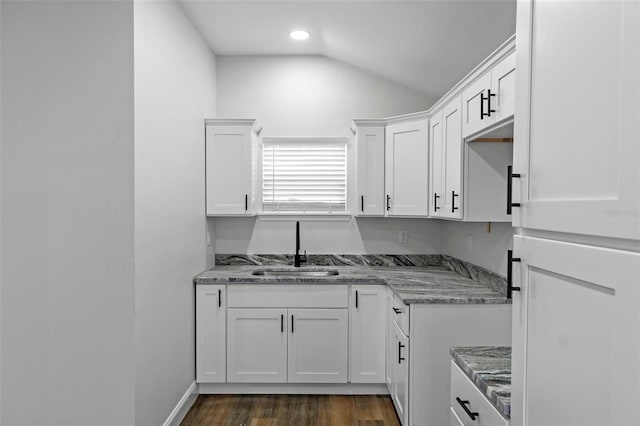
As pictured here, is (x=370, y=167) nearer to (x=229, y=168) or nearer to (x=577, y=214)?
(x=229, y=168)

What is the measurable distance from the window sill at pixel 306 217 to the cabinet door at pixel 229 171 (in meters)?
0.39

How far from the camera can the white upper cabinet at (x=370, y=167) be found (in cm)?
344

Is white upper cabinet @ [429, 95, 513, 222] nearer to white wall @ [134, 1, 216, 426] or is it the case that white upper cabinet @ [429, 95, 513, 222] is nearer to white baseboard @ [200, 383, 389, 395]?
white baseboard @ [200, 383, 389, 395]

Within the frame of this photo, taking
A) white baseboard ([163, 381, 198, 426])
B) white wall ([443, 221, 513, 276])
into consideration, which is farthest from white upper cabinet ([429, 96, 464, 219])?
white baseboard ([163, 381, 198, 426])

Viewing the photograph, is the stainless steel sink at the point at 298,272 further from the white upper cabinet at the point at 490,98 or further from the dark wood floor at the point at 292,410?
the white upper cabinet at the point at 490,98

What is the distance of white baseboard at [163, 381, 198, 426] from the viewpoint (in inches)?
101

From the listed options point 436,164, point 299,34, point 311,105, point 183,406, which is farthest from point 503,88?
point 183,406

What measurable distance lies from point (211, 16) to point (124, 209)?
1.64 m

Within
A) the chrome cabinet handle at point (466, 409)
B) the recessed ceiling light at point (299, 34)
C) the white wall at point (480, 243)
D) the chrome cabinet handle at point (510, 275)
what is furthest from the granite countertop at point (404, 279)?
the recessed ceiling light at point (299, 34)

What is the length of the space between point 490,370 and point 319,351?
75.9 inches

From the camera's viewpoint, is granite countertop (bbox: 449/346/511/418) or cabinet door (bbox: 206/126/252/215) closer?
granite countertop (bbox: 449/346/511/418)

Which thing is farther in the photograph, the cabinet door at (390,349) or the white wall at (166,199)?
the cabinet door at (390,349)

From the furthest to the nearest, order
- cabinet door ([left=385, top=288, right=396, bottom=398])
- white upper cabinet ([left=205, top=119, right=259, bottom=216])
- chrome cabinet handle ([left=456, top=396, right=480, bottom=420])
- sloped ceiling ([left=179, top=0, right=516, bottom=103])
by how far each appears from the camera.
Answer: white upper cabinet ([left=205, top=119, right=259, bottom=216]), cabinet door ([left=385, top=288, right=396, bottom=398]), sloped ceiling ([left=179, top=0, right=516, bottom=103]), chrome cabinet handle ([left=456, top=396, right=480, bottom=420])

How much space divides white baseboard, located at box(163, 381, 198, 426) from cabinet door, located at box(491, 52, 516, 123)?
2.52 metres
